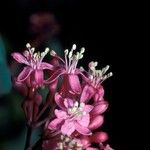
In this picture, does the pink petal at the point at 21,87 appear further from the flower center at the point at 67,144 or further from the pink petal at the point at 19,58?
the flower center at the point at 67,144

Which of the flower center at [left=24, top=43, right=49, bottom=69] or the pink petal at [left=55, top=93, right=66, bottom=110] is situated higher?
the flower center at [left=24, top=43, right=49, bottom=69]

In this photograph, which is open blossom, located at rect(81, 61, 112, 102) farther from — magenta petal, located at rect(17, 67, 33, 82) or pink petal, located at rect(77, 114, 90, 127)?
magenta petal, located at rect(17, 67, 33, 82)

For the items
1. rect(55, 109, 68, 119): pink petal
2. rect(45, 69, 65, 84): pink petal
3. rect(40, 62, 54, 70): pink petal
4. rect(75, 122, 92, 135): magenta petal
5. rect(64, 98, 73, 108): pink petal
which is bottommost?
rect(75, 122, 92, 135): magenta petal

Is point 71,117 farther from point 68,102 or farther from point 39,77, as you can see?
point 39,77

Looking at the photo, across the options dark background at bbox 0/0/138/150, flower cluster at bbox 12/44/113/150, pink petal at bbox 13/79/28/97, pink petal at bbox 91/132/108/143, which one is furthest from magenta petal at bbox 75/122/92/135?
dark background at bbox 0/0/138/150

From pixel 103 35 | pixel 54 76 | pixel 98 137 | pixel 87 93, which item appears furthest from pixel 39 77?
pixel 103 35

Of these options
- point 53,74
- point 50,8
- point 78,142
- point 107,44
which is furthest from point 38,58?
point 50,8

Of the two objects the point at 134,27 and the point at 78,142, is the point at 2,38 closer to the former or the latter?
the point at 134,27
